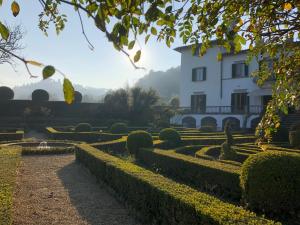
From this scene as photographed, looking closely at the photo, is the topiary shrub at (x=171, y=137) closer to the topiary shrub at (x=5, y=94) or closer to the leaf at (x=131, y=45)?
the leaf at (x=131, y=45)

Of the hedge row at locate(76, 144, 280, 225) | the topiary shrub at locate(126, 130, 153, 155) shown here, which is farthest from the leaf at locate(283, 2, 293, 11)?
the topiary shrub at locate(126, 130, 153, 155)

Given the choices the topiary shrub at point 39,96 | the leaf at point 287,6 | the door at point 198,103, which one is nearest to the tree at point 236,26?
the leaf at point 287,6

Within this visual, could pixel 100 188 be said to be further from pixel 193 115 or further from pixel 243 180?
pixel 193 115

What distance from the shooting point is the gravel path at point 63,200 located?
6.51 metres

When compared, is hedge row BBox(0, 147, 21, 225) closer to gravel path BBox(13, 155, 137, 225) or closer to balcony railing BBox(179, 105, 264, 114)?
gravel path BBox(13, 155, 137, 225)

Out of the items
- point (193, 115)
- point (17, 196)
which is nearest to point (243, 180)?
point (17, 196)

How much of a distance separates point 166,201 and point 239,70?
2888cm

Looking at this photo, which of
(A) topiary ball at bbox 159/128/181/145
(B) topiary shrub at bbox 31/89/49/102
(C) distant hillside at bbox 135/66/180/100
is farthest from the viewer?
(C) distant hillside at bbox 135/66/180/100

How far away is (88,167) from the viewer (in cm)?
1137

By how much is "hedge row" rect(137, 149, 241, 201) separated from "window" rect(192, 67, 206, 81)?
80.8 ft

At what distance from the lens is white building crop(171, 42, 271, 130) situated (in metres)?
30.7

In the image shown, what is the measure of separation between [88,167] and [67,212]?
4.44m

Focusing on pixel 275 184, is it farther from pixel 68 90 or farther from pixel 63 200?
pixel 68 90

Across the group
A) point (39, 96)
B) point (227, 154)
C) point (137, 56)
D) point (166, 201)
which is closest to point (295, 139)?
point (227, 154)
